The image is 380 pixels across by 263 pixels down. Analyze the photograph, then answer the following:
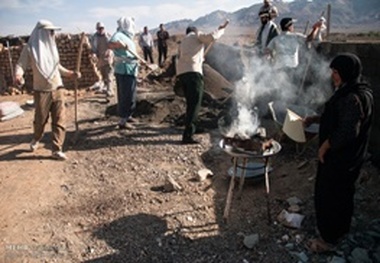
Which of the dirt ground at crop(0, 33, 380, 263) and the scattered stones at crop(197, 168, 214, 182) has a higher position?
the scattered stones at crop(197, 168, 214, 182)

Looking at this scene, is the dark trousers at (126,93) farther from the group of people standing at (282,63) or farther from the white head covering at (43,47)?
the white head covering at (43,47)

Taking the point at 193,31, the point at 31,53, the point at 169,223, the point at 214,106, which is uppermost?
the point at 193,31

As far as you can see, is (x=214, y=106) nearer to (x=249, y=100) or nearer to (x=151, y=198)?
(x=249, y=100)

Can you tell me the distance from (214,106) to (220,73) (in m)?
1.98

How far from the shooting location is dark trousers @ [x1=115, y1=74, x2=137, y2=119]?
263 inches

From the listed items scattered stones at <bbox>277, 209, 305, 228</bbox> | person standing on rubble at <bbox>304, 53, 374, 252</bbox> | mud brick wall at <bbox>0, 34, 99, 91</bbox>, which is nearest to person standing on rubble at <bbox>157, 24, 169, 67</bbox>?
mud brick wall at <bbox>0, 34, 99, 91</bbox>

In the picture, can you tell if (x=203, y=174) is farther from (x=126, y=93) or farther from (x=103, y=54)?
(x=103, y=54)

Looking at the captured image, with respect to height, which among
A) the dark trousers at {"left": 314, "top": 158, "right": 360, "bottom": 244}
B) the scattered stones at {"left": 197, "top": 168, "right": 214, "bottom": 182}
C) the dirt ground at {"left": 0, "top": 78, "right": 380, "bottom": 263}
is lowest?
the dirt ground at {"left": 0, "top": 78, "right": 380, "bottom": 263}

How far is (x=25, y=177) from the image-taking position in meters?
5.22

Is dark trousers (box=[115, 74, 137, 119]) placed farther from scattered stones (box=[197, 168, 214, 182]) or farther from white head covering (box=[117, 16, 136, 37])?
scattered stones (box=[197, 168, 214, 182])

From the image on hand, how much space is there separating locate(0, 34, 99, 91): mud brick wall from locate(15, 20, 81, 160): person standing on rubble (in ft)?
Result: 20.3

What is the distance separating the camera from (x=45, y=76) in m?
5.50

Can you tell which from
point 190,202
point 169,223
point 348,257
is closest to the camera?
point 348,257

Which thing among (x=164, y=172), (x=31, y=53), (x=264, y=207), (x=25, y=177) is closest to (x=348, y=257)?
(x=264, y=207)
